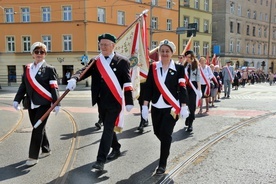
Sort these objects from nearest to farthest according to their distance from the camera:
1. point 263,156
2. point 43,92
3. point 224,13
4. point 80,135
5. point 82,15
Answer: point 43,92
point 263,156
point 80,135
point 82,15
point 224,13

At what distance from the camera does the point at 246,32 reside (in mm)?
60812

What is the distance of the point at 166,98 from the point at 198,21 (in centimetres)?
4518

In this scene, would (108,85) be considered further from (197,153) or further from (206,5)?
(206,5)

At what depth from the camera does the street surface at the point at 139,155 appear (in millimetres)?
4609

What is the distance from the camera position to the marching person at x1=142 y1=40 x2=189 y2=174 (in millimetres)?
4787

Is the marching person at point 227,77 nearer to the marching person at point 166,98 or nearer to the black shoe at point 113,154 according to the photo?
the black shoe at point 113,154

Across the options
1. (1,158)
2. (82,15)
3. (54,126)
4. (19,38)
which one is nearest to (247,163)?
(1,158)

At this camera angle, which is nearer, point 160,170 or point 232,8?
point 160,170

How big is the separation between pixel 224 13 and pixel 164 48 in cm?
5347

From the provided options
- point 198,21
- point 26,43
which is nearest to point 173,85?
point 26,43

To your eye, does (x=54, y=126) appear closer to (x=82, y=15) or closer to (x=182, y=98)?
(x=182, y=98)

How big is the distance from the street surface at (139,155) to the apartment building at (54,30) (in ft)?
83.4

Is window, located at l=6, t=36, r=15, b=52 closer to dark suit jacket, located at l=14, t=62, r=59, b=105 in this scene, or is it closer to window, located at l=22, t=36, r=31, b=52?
window, located at l=22, t=36, r=31, b=52

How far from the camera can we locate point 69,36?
3406cm
